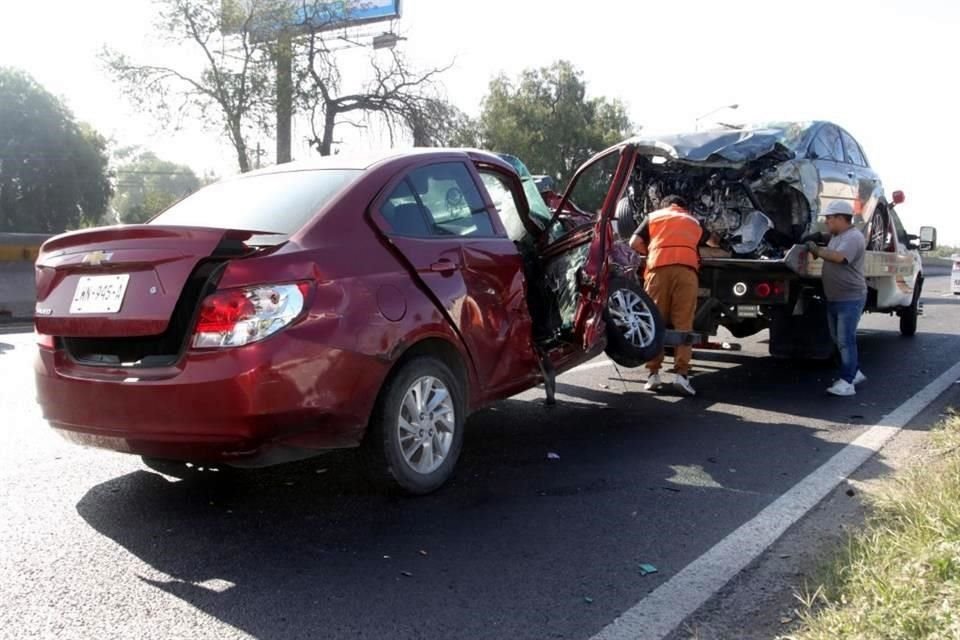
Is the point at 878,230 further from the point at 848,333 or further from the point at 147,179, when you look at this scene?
the point at 147,179

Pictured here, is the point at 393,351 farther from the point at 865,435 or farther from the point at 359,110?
the point at 359,110

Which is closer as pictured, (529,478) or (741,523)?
(741,523)

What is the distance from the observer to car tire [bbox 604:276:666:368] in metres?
6.38

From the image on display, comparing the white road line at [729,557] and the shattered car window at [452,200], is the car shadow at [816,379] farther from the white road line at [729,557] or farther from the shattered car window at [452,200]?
the shattered car window at [452,200]

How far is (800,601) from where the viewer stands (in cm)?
327

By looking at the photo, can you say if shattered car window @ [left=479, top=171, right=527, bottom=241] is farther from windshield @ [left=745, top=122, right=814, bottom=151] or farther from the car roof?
windshield @ [left=745, top=122, right=814, bottom=151]

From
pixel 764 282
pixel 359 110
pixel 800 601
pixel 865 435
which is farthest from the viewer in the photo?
pixel 359 110

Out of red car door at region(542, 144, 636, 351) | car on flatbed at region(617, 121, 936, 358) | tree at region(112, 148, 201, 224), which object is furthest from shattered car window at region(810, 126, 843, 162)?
tree at region(112, 148, 201, 224)

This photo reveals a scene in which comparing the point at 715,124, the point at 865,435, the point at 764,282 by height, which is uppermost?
the point at 715,124

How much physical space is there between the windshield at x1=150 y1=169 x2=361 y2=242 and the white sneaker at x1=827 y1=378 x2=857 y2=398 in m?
5.02

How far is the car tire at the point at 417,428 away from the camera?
4.23 m

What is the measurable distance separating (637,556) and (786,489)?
141 centimetres

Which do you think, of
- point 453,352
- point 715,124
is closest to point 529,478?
point 453,352

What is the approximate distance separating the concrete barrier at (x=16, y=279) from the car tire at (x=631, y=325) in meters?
12.6
